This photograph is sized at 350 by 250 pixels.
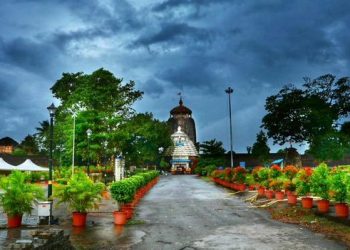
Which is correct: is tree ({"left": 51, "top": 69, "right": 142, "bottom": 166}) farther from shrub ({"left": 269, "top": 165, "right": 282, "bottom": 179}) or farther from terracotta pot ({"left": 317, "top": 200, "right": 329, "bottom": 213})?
terracotta pot ({"left": 317, "top": 200, "right": 329, "bottom": 213})

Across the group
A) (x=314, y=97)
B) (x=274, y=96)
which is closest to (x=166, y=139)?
(x=274, y=96)

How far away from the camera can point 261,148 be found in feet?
238

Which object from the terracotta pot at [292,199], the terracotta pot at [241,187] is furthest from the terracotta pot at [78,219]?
the terracotta pot at [241,187]

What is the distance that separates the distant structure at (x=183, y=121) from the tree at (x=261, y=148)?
130 ft

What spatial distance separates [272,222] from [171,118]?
101 meters

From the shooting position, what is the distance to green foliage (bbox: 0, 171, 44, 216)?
46.0 feet

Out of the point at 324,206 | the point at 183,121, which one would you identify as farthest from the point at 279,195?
the point at 183,121

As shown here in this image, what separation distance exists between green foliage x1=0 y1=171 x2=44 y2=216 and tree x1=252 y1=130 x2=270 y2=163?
2361 inches

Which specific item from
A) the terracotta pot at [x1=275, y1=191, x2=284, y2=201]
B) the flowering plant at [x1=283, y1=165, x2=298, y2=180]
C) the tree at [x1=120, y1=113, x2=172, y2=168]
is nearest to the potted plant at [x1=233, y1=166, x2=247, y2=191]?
the flowering plant at [x1=283, y1=165, x2=298, y2=180]

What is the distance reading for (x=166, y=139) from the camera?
280ft

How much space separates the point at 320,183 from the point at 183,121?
320 ft

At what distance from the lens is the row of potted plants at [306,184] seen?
52.1ft

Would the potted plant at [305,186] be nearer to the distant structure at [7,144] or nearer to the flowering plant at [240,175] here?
the flowering plant at [240,175]

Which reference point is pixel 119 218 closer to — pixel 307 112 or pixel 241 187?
pixel 241 187
